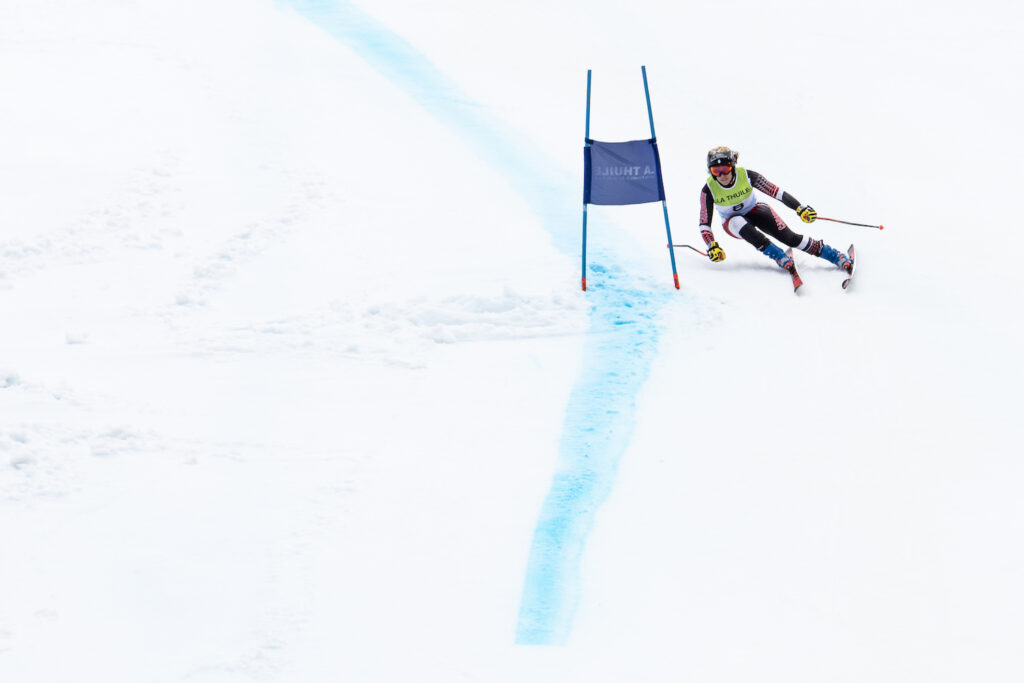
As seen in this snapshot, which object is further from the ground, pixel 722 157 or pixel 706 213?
pixel 722 157

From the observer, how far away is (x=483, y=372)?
6602 millimetres

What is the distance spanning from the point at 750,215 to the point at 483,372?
248cm

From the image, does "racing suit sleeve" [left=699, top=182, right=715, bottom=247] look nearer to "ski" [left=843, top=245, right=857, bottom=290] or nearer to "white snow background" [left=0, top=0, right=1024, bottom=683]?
"white snow background" [left=0, top=0, right=1024, bottom=683]

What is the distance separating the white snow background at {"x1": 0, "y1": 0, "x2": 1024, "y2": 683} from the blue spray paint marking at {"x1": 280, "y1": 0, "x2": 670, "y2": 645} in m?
0.04

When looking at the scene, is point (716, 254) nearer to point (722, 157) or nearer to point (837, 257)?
point (722, 157)

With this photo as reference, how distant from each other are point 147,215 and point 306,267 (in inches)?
64.8

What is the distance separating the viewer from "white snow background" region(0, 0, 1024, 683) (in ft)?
15.4

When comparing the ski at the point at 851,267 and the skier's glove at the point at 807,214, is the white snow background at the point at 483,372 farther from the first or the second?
the skier's glove at the point at 807,214

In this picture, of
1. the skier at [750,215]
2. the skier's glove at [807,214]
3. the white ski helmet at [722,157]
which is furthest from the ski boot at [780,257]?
the white ski helmet at [722,157]

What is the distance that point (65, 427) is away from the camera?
19.4ft

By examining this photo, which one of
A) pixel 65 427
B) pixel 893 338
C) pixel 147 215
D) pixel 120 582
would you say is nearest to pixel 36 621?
pixel 120 582

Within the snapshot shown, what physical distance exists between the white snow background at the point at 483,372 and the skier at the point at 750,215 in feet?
0.66

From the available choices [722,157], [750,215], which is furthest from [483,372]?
[750,215]

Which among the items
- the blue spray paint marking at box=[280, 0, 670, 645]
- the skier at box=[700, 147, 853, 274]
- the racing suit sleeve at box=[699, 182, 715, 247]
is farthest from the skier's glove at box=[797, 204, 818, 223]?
the blue spray paint marking at box=[280, 0, 670, 645]
